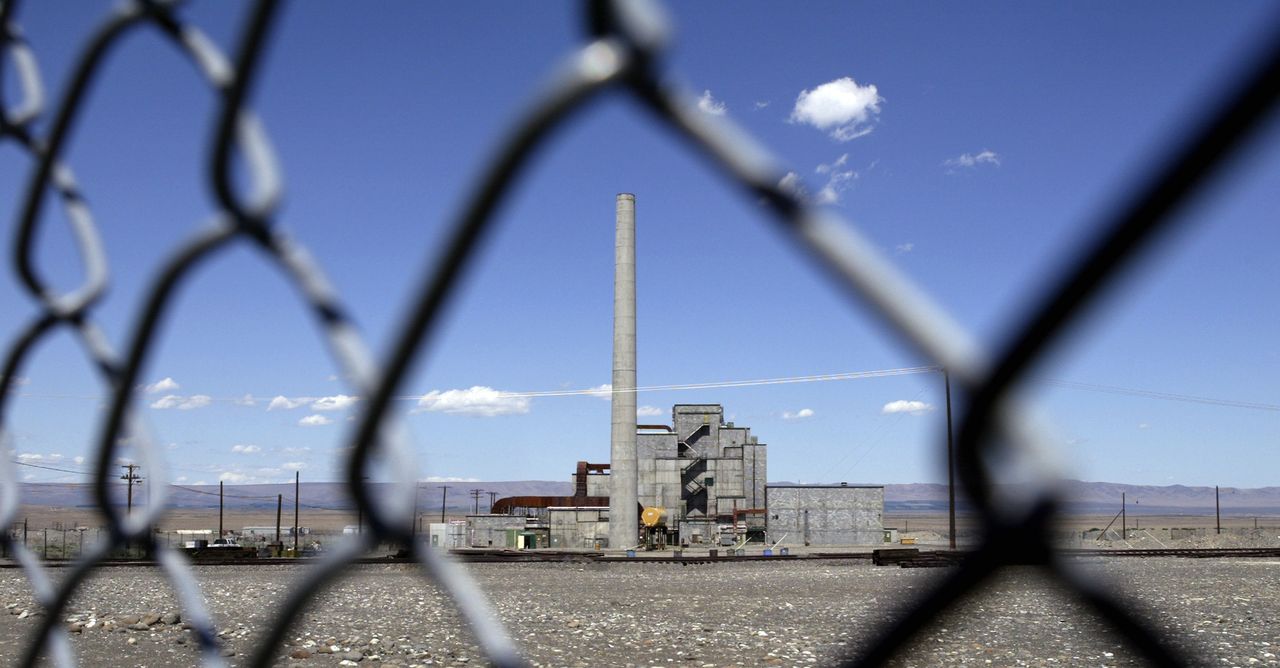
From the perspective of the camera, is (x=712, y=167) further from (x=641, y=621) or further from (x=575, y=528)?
(x=575, y=528)

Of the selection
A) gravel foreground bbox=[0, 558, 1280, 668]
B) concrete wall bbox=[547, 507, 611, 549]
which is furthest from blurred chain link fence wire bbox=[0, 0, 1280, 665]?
concrete wall bbox=[547, 507, 611, 549]

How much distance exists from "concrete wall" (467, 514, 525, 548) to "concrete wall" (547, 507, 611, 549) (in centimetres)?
144

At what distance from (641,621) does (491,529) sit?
103 feet

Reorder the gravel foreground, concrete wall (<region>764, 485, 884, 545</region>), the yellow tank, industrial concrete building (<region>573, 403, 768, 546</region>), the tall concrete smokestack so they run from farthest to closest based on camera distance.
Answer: industrial concrete building (<region>573, 403, 768, 546</region>) < the yellow tank < concrete wall (<region>764, 485, 884, 545</region>) < the tall concrete smokestack < the gravel foreground

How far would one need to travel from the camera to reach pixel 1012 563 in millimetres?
529

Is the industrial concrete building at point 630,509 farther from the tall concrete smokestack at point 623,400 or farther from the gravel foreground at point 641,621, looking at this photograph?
the gravel foreground at point 641,621

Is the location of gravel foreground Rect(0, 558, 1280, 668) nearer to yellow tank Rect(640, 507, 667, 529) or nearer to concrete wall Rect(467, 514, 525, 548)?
concrete wall Rect(467, 514, 525, 548)

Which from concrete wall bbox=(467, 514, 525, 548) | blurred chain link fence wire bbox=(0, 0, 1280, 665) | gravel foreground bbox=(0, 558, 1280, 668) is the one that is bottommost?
concrete wall bbox=(467, 514, 525, 548)

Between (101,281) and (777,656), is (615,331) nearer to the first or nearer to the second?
(777,656)

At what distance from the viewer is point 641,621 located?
481 inches

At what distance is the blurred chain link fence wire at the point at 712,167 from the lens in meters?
0.45

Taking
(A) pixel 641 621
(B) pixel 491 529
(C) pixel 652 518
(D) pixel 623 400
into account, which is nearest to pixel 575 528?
(C) pixel 652 518

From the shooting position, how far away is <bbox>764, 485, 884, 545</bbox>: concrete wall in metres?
43.1

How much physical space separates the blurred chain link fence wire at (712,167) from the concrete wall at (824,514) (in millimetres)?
42890
